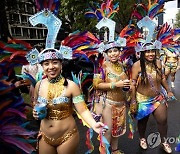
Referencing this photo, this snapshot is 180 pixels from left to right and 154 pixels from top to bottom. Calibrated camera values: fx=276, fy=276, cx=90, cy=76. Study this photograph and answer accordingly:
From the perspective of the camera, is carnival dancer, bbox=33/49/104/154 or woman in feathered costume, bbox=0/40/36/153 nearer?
carnival dancer, bbox=33/49/104/154

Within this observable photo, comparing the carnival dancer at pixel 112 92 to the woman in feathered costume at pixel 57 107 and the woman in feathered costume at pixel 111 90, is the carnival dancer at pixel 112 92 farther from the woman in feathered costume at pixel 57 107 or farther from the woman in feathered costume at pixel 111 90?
the woman in feathered costume at pixel 57 107

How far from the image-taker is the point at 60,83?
264 centimetres

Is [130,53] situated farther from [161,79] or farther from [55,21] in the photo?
[55,21]

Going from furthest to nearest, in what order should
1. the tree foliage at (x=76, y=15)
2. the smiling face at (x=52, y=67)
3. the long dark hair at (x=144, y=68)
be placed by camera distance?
1. the tree foliage at (x=76, y=15)
2. the long dark hair at (x=144, y=68)
3. the smiling face at (x=52, y=67)

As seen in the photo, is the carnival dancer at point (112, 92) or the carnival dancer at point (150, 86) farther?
the carnival dancer at point (150, 86)

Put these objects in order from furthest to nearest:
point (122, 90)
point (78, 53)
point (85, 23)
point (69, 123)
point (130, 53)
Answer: point (85, 23) → point (130, 53) → point (122, 90) → point (78, 53) → point (69, 123)

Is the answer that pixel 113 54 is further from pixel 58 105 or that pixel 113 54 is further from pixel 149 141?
pixel 149 141

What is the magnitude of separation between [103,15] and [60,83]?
1.88 metres

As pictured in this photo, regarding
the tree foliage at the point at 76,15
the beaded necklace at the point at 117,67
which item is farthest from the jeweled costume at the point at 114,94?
the tree foliage at the point at 76,15

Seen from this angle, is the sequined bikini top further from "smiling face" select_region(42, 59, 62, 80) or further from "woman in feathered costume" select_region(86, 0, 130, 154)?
"woman in feathered costume" select_region(86, 0, 130, 154)

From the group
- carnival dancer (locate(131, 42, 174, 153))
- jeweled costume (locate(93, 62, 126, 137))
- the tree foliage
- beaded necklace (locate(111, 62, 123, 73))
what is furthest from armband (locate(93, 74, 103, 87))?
the tree foliage

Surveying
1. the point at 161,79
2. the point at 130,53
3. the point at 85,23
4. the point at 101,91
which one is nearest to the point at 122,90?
the point at 101,91

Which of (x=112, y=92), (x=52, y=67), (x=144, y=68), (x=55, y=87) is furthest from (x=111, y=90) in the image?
(x=52, y=67)

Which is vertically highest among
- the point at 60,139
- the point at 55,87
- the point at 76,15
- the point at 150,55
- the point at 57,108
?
the point at 76,15
